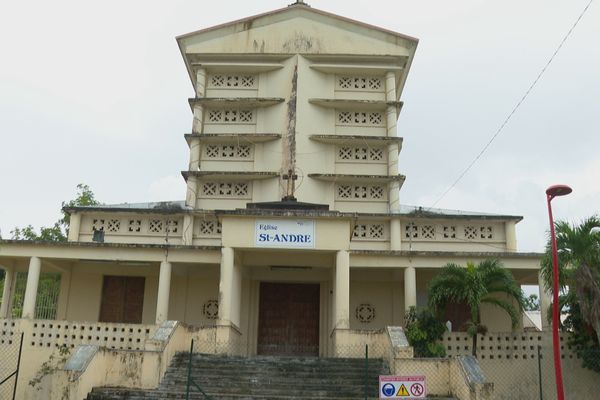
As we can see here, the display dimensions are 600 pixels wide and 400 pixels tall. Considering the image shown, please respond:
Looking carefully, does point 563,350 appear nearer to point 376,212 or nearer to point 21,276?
point 376,212

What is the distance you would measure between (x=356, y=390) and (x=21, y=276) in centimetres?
2471

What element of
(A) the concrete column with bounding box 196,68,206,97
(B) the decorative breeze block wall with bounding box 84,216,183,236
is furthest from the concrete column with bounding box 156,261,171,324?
(A) the concrete column with bounding box 196,68,206,97

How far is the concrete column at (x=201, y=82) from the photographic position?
2341 cm

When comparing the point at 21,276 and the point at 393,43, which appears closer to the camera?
the point at 393,43

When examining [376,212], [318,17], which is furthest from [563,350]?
[318,17]

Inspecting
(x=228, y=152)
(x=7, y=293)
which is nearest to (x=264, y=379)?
(x=7, y=293)

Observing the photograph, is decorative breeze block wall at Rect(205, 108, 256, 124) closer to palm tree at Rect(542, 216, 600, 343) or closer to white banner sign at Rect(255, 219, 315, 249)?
white banner sign at Rect(255, 219, 315, 249)

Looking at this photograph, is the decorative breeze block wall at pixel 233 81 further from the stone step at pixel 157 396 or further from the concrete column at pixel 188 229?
the stone step at pixel 157 396

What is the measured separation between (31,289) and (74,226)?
126 inches

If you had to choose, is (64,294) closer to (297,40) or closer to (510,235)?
(297,40)

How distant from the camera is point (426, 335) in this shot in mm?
16328

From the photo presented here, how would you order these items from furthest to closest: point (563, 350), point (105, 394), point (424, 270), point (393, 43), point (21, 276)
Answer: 1. point (21, 276)
2. point (393, 43)
3. point (424, 270)
4. point (563, 350)
5. point (105, 394)

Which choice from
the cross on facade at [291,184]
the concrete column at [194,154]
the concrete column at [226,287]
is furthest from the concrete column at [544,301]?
the concrete column at [194,154]

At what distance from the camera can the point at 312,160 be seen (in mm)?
22625
